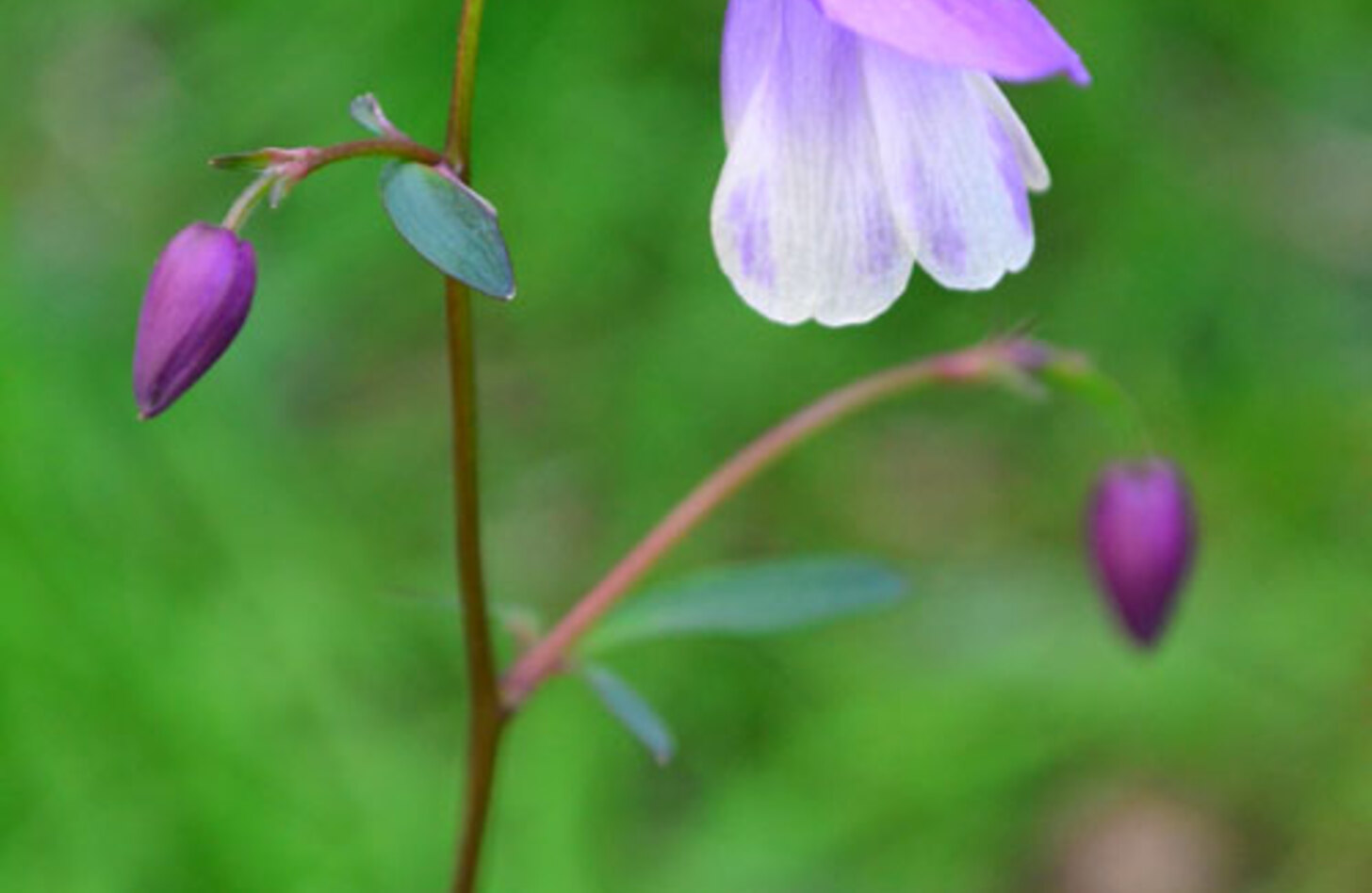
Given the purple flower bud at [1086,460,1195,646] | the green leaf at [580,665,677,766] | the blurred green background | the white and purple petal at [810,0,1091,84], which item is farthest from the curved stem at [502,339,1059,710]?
the blurred green background

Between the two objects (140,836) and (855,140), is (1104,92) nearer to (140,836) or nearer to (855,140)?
(140,836)

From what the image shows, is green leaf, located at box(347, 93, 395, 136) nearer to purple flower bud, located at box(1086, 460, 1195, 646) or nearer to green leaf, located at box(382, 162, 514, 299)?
green leaf, located at box(382, 162, 514, 299)

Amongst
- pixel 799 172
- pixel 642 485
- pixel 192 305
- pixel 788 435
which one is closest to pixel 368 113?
pixel 192 305

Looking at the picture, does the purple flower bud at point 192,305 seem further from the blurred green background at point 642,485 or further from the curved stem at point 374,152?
the blurred green background at point 642,485

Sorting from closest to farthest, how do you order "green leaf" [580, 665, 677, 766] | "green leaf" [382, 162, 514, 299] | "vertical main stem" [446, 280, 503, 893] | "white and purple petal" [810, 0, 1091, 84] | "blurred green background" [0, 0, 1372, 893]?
"white and purple petal" [810, 0, 1091, 84]
"green leaf" [382, 162, 514, 299]
"vertical main stem" [446, 280, 503, 893]
"green leaf" [580, 665, 677, 766]
"blurred green background" [0, 0, 1372, 893]

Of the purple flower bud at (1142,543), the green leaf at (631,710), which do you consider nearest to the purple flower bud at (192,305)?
the green leaf at (631,710)

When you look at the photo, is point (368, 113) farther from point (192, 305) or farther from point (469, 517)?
point (469, 517)

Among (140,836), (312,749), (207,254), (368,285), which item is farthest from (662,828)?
(207,254)
